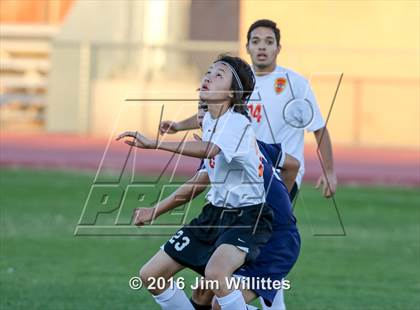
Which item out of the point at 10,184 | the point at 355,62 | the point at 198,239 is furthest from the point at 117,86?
the point at 198,239

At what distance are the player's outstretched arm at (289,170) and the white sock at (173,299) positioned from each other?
1.20 metres

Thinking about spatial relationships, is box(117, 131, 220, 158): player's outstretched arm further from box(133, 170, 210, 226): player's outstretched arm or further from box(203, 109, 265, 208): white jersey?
box(133, 170, 210, 226): player's outstretched arm

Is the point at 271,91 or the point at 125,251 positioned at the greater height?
the point at 271,91

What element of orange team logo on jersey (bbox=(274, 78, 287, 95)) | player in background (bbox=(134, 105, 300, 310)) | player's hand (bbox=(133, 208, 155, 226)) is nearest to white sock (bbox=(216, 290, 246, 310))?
player in background (bbox=(134, 105, 300, 310))

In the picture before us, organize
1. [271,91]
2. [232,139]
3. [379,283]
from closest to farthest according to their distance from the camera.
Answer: [232,139], [271,91], [379,283]

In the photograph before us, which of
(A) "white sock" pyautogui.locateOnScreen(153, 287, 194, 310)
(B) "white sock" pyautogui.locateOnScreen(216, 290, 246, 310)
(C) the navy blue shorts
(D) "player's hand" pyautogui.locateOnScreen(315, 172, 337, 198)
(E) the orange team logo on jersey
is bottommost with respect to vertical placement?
(A) "white sock" pyautogui.locateOnScreen(153, 287, 194, 310)

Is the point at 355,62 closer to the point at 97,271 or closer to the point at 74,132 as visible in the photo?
the point at 74,132

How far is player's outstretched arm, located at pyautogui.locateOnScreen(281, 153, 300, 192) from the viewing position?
7719 mm

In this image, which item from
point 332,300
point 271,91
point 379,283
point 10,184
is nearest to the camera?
point 271,91

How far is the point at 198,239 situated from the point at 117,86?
22.6 metres

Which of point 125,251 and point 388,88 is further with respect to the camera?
point 388,88

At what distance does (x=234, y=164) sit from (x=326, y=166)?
2318mm

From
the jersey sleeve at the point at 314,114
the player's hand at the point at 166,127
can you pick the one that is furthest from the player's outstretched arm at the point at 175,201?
the jersey sleeve at the point at 314,114

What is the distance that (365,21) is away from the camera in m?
30.3
